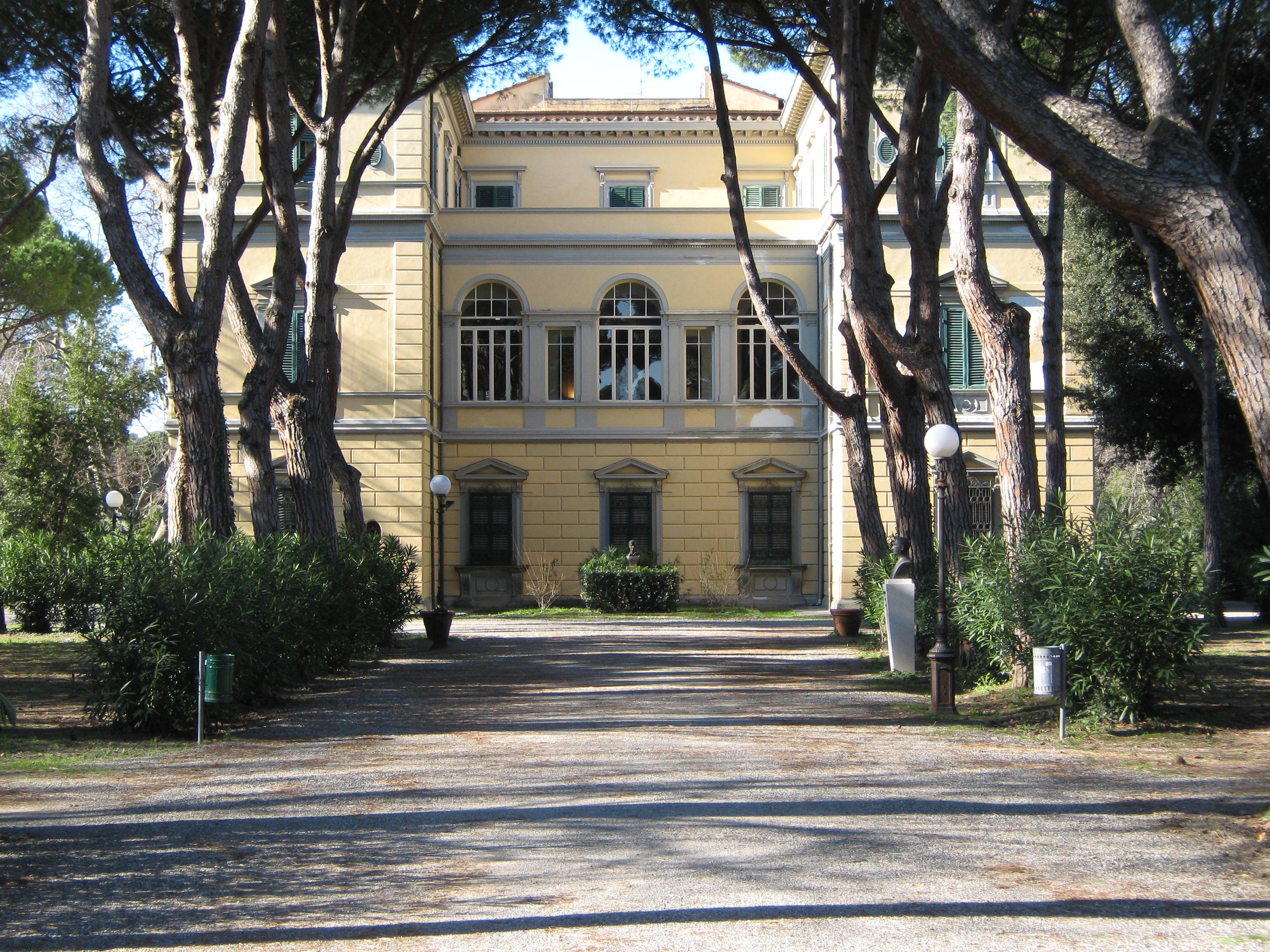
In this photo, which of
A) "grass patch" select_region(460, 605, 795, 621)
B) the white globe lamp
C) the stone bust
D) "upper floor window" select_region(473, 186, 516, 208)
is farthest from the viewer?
"upper floor window" select_region(473, 186, 516, 208)

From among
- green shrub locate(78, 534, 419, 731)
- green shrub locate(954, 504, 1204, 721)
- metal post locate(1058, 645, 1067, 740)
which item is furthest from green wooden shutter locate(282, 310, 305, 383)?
metal post locate(1058, 645, 1067, 740)

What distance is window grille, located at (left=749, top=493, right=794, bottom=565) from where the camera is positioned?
2681cm

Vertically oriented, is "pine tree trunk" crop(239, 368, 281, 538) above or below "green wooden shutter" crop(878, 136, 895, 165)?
below

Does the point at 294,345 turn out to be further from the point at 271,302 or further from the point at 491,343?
the point at 271,302

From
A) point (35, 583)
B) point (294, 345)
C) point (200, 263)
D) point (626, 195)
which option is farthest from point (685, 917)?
point (626, 195)

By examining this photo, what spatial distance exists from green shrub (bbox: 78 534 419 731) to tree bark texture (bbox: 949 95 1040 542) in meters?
6.73

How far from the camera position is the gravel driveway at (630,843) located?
180 inches

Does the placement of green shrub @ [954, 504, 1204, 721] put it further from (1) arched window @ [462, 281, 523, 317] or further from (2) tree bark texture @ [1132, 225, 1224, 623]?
(1) arched window @ [462, 281, 523, 317]

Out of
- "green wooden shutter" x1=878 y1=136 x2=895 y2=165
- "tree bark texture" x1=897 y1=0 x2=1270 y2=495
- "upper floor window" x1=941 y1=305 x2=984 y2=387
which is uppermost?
"green wooden shutter" x1=878 y1=136 x2=895 y2=165

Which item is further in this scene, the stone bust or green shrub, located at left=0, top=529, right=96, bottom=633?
green shrub, located at left=0, top=529, right=96, bottom=633

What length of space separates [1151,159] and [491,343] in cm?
2186

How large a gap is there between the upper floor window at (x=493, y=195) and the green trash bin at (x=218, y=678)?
2251 centimetres

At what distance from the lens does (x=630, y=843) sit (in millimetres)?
5801

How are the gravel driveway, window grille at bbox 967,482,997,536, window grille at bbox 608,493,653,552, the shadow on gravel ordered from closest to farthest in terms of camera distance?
1. the shadow on gravel
2. the gravel driveway
3. window grille at bbox 967,482,997,536
4. window grille at bbox 608,493,653,552
